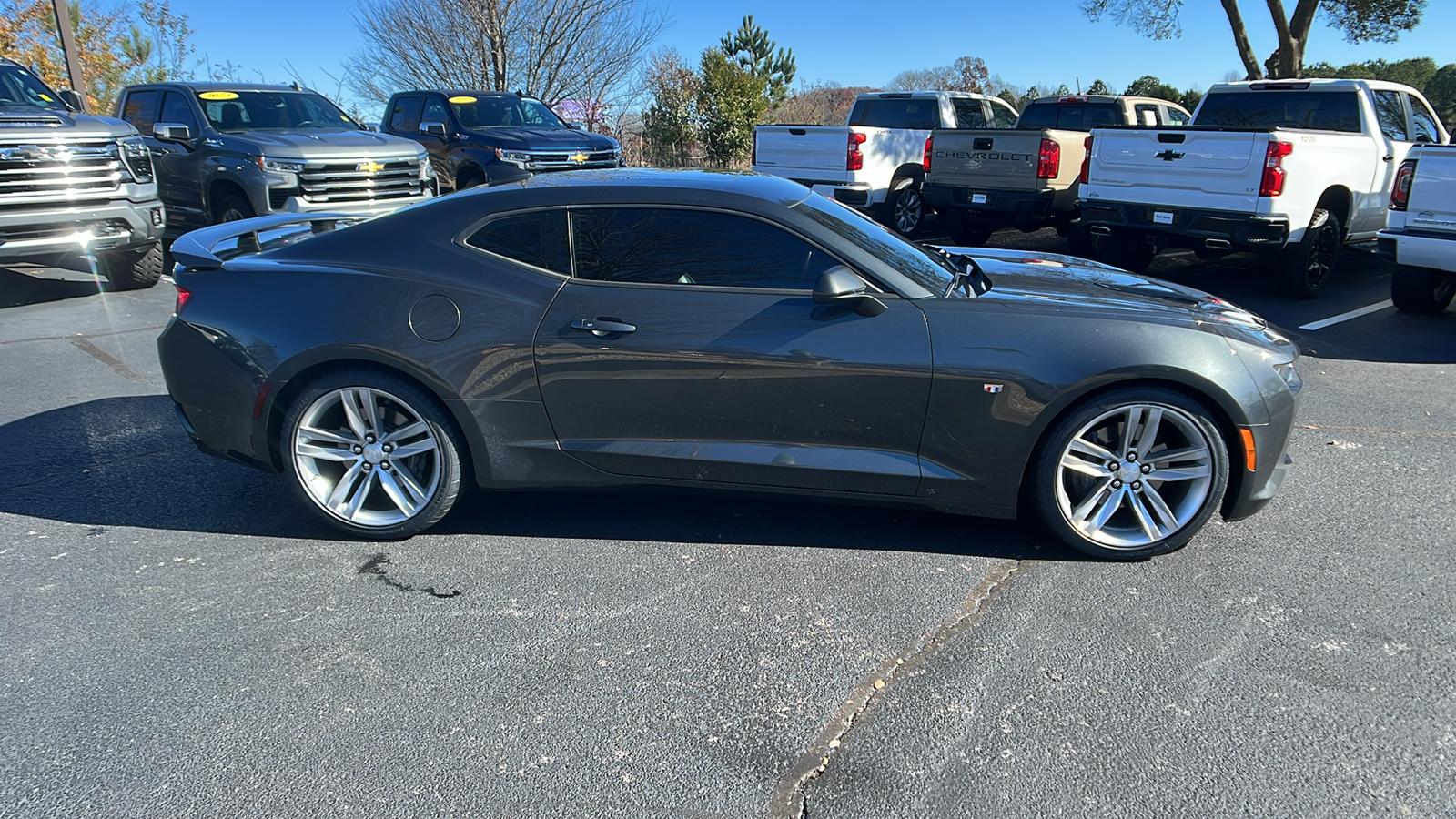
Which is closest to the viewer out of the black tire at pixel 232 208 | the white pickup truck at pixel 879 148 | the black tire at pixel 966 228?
the black tire at pixel 232 208

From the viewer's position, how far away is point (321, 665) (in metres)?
3.07

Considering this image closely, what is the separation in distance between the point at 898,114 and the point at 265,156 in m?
8.35

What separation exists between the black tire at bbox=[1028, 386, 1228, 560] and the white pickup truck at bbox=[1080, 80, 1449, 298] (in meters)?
5.55

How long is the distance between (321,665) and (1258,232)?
26.6 ft

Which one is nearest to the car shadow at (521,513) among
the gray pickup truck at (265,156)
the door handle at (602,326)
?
the door handle at (602,326)

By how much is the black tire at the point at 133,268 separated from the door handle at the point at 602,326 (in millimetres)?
7281

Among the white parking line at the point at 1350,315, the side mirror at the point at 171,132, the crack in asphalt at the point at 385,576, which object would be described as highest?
the side mirror at the point at 171,132

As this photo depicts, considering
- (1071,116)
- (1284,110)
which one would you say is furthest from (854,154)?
(1284,110)

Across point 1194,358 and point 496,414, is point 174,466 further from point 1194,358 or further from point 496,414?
point 1194,358

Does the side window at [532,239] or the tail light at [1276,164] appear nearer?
the side window at [532,239]

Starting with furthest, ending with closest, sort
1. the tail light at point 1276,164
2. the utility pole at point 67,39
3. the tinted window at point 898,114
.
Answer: the utility pole at point 67,39, the tinted window at point 898,114, the tail light at point 1276,164

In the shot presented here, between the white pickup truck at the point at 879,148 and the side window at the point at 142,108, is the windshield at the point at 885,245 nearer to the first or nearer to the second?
the white pickup truck at the point at 879,148

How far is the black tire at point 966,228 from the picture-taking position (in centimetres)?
1184

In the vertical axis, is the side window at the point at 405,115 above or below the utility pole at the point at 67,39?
below
